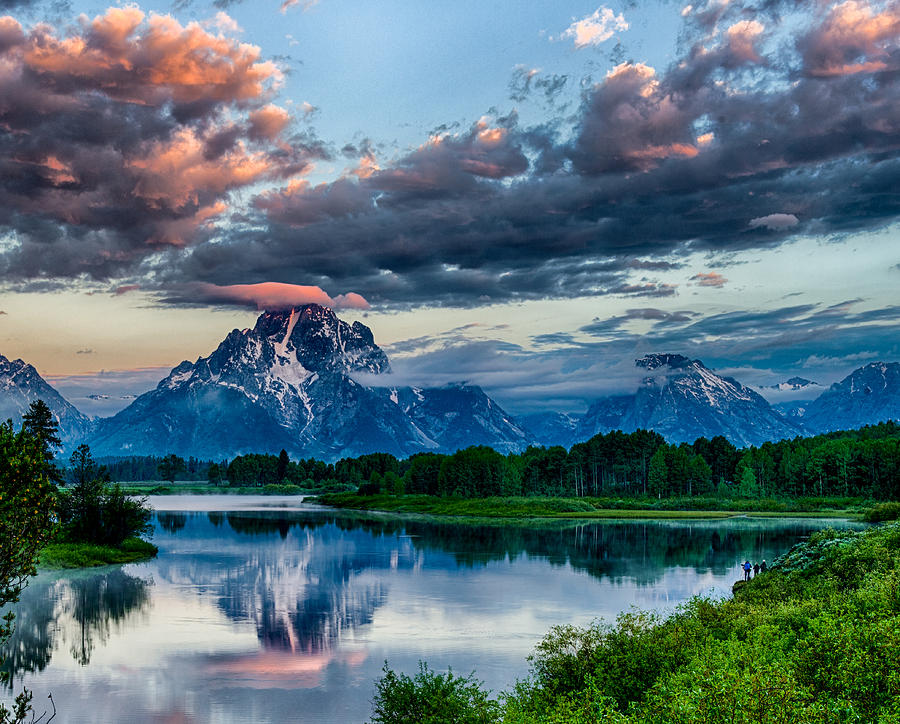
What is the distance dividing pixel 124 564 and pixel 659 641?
77517 millimetres

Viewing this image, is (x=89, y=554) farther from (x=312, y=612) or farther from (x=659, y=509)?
(x=659, y=509)

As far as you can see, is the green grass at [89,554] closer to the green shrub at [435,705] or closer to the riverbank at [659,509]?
the green shrub at [435,705]

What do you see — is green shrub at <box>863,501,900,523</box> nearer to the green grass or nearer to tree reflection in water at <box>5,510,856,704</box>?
tree reflection in water at <box>5,510,856,704</box>

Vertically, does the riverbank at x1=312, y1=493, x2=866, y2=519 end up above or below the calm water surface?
below

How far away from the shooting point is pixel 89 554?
90.3 meters

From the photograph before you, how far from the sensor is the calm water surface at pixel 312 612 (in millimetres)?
40375

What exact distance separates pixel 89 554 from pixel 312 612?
41.0m

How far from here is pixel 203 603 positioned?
2623 inches

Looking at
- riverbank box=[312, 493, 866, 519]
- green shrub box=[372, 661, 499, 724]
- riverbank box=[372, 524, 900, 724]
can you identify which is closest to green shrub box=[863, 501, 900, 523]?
riverbank box=[312, 493, 866, 519]

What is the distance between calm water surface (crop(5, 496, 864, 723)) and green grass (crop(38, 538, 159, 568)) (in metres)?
3.34

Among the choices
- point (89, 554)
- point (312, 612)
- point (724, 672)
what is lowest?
point (312, 612)

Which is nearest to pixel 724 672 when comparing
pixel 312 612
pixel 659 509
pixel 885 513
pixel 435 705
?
pixel 435 705

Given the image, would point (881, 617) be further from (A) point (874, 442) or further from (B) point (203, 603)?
(A) point (874, 442)

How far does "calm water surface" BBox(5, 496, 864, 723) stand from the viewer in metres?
40.4
